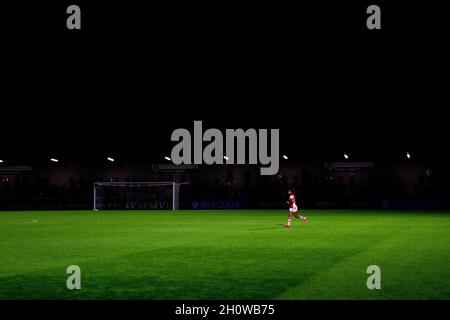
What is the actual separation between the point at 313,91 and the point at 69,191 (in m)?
20.6

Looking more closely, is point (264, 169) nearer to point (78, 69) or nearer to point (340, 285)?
point (78, 69)

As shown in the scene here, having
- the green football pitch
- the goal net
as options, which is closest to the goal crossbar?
the goal net

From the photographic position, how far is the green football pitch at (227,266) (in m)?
8.70

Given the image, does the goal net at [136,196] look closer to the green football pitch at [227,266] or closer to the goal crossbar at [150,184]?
the goal crossbar at [150,184]

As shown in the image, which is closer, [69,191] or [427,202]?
[427,202]

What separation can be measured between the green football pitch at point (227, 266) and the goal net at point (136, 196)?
1130 inches

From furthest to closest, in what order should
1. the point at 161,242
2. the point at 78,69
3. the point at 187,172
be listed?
the point at 187,172, the point at 78,69, the point at 161,242

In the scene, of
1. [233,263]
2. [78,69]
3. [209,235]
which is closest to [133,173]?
[78,69]

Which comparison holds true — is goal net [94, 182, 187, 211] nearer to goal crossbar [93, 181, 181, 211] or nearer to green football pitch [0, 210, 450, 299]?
goal crossbar [93, 181, 181, 211]

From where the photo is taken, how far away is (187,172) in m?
52.0

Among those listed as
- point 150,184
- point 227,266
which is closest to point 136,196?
point 150,184

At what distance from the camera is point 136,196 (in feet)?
160

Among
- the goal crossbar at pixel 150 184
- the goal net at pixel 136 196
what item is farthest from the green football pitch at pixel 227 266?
the goal net at pixel 136 196

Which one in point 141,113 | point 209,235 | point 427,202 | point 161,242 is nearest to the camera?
point 161,242
